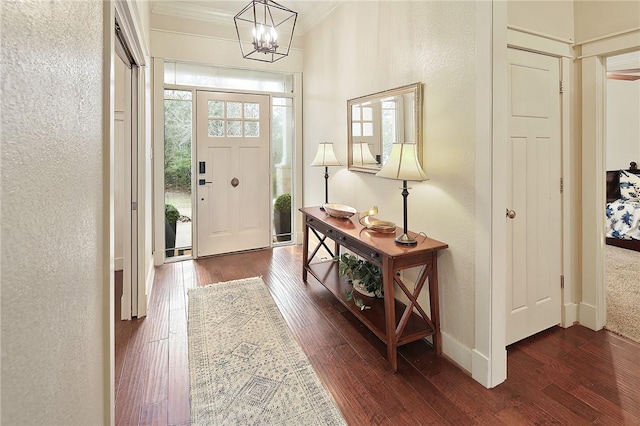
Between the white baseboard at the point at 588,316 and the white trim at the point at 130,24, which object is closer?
the white trim at the point at 130,24

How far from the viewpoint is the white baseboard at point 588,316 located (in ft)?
8.11

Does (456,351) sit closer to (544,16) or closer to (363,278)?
(363,278)

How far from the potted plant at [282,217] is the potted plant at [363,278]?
2.13m

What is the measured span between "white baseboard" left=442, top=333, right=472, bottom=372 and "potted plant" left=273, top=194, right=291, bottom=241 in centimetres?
301

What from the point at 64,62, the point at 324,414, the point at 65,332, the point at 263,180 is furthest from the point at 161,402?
the point at 263,180

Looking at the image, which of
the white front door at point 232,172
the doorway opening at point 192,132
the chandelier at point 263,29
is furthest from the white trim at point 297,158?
the chandelier at point 263,29

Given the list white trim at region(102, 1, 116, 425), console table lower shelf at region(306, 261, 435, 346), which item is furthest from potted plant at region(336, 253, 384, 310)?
white trim at region(102, 1, 116, 425)

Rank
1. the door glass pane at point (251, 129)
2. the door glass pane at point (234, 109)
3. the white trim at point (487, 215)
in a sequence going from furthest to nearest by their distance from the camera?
the door glass pane at point (251, 129)
the door glass pane at point (234, 109)
the white trim at point (487, 215)

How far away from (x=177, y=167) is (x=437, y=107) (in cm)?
315

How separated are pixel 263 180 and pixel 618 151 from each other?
573 centimetres

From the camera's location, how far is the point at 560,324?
8.32 feet

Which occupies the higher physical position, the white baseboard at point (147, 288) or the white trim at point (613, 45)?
the white trim at point (613, 45)

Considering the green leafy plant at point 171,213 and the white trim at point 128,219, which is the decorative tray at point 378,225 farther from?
the green leafy plant at point 171,213

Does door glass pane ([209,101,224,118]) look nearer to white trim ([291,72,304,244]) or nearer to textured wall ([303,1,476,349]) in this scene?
white trim ([291,72,304,244])
